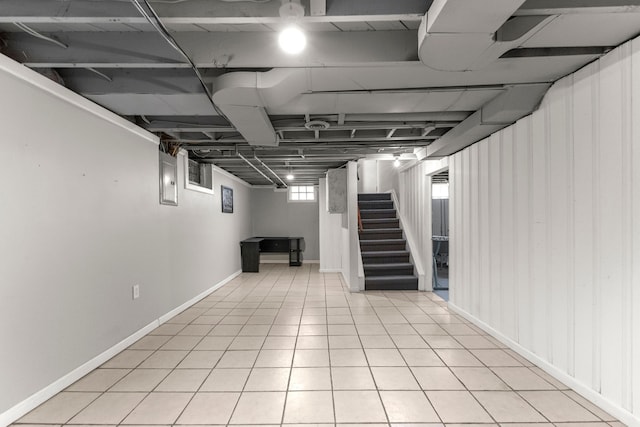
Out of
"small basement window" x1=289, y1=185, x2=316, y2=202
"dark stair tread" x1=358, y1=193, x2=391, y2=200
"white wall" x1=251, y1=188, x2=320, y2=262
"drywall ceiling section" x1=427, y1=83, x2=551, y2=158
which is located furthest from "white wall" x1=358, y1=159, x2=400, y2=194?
"drywall ceiling section" x1=427, y1=83, x2=551, y2=158

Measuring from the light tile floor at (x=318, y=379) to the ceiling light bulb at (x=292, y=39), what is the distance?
7.77 feet

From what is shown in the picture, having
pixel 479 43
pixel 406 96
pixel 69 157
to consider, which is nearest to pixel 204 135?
pixel 69 157

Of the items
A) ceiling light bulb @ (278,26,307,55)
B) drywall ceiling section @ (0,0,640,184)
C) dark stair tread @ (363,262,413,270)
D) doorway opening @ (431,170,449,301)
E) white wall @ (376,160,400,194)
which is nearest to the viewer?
drywall ceiling section @ (0,0,640,184)

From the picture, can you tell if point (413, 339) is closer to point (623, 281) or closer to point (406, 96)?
point (623, 281)

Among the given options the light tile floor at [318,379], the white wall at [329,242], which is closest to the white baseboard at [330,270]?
the white wall at [329,242]

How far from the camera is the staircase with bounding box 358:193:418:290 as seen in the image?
5691mm

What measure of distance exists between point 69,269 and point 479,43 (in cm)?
335

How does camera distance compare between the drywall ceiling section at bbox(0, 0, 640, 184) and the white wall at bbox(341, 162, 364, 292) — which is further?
the white wall at bbox(341, 162, 364, 292)

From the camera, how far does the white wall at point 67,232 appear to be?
79.1 inches

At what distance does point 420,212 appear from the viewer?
5.71m

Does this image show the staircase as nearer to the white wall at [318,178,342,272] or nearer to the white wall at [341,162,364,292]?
the white wall at [341,162,364,292]

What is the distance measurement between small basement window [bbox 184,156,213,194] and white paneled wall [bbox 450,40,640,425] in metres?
4.15

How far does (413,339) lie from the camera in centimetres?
332

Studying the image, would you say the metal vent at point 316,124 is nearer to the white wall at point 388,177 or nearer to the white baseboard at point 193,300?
the white baseboard at point 193,300
